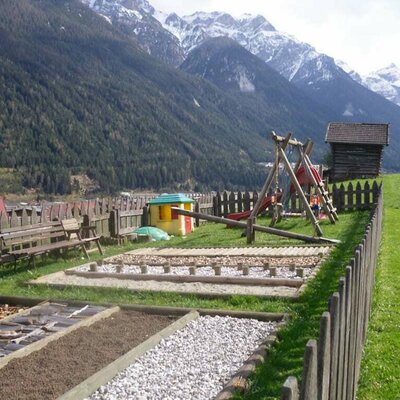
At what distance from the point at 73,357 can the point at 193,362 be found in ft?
4.30

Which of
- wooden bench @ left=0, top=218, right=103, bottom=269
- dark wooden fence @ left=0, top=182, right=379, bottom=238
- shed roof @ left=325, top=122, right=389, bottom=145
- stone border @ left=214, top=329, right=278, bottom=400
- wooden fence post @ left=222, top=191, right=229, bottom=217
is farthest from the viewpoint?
shed roof @ left=325, top=122, right=389, bottom=145

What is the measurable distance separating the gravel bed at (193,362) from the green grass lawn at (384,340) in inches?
48.8

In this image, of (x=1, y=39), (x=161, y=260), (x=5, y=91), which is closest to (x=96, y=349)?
(x=161, y=260)

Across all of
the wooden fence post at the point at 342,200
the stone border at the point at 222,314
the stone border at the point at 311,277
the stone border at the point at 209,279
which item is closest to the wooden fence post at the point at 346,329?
the stone border at the point at 222,314

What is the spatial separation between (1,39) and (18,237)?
621 ft

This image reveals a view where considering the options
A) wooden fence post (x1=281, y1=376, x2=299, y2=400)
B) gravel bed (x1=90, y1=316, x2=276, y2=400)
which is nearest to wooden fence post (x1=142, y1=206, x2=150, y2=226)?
gravel bed (x1=90, y1=316, x2=276, y2=400)

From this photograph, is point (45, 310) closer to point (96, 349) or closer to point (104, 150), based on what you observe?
point (96, 349)

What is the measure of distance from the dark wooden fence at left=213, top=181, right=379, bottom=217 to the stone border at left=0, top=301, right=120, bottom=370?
15.3 m

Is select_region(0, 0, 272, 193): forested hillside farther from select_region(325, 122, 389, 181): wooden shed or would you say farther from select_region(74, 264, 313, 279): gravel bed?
select_region(74, 264, 313, 279): gravel bed

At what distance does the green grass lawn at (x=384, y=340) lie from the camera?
5.28 metres

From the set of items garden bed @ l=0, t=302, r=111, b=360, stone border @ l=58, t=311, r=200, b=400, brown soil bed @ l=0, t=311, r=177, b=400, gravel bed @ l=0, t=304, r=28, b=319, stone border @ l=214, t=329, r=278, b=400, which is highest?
stone border @ l=214, t=329, r=278, b=400

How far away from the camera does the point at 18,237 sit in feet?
44.4

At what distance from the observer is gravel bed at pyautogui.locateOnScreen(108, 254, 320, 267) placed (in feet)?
37.8

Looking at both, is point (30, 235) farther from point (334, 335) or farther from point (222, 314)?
point (334, 335)
